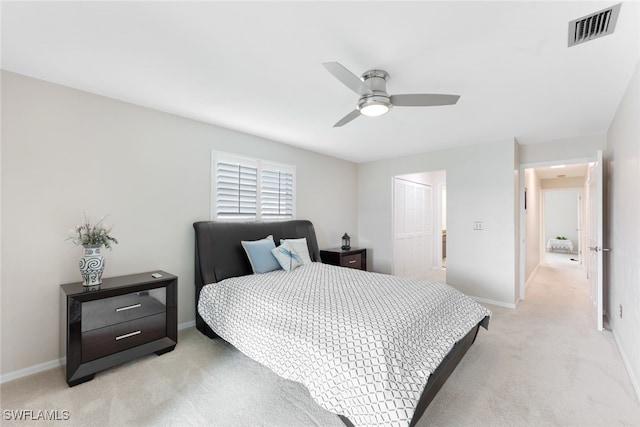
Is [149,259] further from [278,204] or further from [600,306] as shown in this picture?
[600,306]

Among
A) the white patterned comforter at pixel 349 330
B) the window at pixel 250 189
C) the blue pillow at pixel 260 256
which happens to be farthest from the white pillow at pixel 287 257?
the window at pixel 250 189

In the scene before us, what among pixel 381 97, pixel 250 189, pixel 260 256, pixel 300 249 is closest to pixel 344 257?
pixel 300 249

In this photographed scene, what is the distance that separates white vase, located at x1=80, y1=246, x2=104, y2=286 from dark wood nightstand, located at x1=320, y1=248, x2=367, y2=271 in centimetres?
302

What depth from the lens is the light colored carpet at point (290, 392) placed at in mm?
1810

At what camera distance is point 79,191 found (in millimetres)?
2525

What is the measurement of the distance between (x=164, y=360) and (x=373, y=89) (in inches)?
117

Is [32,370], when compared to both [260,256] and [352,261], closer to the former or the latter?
[260,256]

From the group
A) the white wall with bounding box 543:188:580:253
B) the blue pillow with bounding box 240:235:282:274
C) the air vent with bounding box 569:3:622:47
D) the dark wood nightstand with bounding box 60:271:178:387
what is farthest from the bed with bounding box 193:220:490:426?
the white wall with bounding box 543:188:580:253

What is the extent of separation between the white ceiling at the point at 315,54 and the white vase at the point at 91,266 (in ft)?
4.84

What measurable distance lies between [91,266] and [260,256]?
1.55m

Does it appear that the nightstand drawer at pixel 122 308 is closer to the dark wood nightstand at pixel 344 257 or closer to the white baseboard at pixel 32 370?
the white baseboard at pixel 32 370

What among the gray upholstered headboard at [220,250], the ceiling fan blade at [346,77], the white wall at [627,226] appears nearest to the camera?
the ceiling fan blade at [346,77]

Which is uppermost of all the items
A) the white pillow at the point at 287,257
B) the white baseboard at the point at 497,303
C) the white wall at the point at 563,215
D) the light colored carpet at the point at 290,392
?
the white wall at the point at 563,215

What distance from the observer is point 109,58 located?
202 cm
